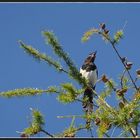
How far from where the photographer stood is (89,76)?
5.08m

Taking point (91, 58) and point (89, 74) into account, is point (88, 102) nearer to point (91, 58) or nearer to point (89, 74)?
point (89, 74)

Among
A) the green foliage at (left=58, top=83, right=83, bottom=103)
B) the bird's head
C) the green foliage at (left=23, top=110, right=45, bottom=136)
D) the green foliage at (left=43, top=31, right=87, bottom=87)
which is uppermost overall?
the bird's head

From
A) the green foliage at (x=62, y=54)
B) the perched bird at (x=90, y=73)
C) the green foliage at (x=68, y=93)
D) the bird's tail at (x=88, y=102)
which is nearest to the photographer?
the green foliage at (x=62, y=54)

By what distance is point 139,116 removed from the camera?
11.2ft

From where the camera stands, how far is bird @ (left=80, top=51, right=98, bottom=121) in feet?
12.1

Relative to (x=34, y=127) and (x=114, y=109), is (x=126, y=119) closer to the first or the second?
(x=114, y=109)

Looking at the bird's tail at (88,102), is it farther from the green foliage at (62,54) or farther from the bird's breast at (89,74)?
the bird's breast at (89,74)

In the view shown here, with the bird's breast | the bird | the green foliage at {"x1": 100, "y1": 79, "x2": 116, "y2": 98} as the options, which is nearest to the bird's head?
the bird

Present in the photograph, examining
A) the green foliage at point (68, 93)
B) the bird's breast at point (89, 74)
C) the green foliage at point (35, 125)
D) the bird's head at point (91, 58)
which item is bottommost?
the green foliage at point (35, 125)

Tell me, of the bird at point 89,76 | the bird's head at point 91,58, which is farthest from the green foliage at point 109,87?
the bird's head at point 91,58

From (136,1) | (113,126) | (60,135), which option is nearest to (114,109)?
(113,126)

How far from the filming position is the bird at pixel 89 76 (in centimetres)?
368

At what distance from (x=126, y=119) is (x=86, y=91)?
41 centimetres

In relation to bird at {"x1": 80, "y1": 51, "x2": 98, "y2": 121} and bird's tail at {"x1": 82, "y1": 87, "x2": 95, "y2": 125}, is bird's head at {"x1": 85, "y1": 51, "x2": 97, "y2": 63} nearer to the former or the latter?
bird at {"x1": 80, "y1": 51, "x2": 98, "y2": 121}
